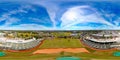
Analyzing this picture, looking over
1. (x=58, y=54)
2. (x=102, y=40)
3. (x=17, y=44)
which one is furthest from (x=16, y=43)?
(x=102, y=40)

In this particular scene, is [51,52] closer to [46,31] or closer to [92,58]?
[46,31]

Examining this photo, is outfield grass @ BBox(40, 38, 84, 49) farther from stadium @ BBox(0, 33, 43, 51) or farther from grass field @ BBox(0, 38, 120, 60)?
stadium @ BBox(0, 33, 43, 51)

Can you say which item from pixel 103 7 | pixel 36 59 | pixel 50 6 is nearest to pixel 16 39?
pixel 36 59

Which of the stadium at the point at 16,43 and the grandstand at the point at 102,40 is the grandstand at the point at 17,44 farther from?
the grandstand at the point at 102,40

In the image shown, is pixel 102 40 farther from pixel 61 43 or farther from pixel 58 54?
pixel 58 54

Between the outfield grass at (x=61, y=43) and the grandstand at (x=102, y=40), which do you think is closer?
the outfield grass at (x=61, y=43)

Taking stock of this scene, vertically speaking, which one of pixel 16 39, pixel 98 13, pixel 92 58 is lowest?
pixel 92 58

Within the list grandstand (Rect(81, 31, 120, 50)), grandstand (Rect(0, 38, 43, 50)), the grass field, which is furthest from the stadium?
grandstand (Rect(81, 31, 120, 50))

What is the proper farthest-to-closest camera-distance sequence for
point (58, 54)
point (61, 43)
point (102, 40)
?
point (102, 40), point (61, 43), point (58, 54)

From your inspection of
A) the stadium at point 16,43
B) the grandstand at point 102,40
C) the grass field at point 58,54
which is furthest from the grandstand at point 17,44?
the grandstand at point 102,40

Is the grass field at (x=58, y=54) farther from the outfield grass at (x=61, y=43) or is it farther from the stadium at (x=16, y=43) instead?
the stadium at (x=16, y=43)

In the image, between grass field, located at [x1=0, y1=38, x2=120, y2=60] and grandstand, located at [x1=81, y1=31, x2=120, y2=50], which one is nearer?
grass field, located at [x1=0, y1=38, x2=120, y2=60]
